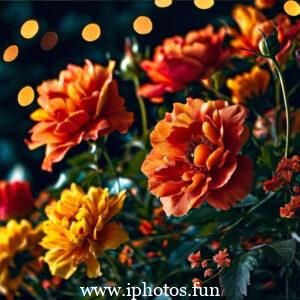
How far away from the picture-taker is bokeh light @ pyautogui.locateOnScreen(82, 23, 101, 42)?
1.37m

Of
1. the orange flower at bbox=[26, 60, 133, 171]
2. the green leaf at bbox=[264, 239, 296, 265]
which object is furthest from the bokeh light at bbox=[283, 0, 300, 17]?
the green leaf at bbox=[264, 239, 296, 265]

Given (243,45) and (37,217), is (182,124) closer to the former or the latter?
(243,45)

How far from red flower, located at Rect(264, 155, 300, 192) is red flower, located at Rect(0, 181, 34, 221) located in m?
0.42

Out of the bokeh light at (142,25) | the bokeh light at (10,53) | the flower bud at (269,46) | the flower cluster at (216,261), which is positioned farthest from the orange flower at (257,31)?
the bokeh light at (10,53)

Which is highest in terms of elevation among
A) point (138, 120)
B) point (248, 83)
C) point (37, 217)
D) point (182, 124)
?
point (182, 124)

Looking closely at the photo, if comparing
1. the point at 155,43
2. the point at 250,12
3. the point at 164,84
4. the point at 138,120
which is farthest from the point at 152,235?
the point at 155,43

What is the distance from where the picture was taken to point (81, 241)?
650mm

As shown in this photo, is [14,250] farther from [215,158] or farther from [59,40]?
[59,40]

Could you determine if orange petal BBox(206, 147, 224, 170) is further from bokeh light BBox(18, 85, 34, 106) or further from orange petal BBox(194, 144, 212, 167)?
bokeh light BBox(18, 85, 34, 106)

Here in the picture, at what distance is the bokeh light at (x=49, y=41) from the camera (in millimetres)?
1411

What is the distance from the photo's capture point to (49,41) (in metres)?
Result: 1.41

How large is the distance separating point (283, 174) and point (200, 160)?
0.22 ft

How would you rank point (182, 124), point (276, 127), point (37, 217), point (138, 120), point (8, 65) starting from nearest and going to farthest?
point (182, 124) < point (276, 127) < point (37, 217) < point (138, 120) < point (8, 65)

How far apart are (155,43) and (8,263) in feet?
2.05
